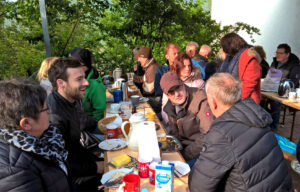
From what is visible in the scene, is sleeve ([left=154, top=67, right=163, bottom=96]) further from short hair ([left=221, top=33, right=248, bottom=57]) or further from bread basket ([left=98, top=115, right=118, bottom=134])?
bread basket ([left=98, top=115, right=118, bottom=134])

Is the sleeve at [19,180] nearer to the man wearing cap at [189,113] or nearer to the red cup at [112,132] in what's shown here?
the red cup at [112,132]

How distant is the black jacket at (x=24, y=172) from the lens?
38.6 inches

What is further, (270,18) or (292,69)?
(270,18)

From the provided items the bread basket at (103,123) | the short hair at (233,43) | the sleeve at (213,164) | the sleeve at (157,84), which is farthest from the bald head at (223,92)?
the sleeve at (157,84)

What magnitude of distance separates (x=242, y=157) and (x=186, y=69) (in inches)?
80.0

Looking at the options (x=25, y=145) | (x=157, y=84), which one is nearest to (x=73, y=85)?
(x=25, y=145)

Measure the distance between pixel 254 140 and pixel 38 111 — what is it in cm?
118

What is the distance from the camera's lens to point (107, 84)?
509 centimetres

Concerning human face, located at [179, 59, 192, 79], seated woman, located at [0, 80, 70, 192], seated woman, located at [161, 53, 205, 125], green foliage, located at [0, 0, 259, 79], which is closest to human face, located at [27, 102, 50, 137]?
seated woman, located at [0, 80, 70, 192]

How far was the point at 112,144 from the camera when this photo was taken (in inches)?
76.4

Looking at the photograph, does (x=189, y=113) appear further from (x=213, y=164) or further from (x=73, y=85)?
(x=73, y=85)

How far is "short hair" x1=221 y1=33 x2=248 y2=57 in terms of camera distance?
3227 millimetres

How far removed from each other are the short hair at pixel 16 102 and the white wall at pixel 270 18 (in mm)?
7526

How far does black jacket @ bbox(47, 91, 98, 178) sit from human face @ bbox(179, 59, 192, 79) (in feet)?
5.37
